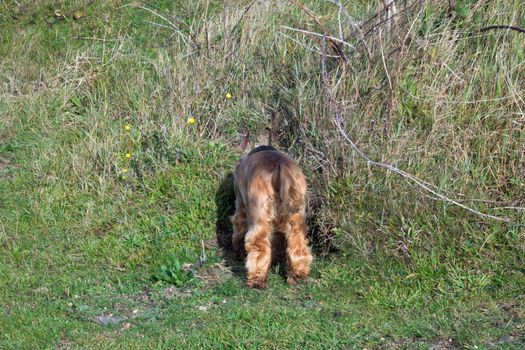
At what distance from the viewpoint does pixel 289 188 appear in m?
6.69

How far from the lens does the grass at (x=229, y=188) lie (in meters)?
6.29

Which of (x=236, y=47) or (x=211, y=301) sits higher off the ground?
(x=236, y=47)

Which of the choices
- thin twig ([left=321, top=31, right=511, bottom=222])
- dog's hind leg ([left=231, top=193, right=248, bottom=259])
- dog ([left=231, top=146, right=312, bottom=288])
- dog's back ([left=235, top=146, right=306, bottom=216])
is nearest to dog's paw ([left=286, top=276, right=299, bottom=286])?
dog ([left=231, top=146, right=312, bottom=288])

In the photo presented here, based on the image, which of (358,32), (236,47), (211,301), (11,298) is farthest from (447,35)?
(11,298)

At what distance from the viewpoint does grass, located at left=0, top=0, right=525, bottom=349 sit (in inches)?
248

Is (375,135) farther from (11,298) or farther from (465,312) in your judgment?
(11,298)

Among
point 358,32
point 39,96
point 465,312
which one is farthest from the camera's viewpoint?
point 39,96

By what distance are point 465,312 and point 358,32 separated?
10.3ft

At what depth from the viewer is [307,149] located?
7.94m

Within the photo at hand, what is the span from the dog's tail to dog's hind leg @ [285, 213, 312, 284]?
0.43 ft

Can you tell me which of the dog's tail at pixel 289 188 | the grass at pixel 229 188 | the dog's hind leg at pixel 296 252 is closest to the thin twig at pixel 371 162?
the grass at pixel 229 188

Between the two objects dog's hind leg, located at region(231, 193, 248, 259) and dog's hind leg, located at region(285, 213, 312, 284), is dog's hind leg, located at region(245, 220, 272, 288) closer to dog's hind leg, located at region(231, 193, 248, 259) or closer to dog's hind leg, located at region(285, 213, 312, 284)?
dog's hind leg, located at region(285, 213, 312, 284)

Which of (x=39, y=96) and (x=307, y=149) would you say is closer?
(x=307, y=149)

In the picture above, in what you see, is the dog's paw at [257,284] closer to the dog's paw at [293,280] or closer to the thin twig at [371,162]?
the dog's paw at [293,280]
